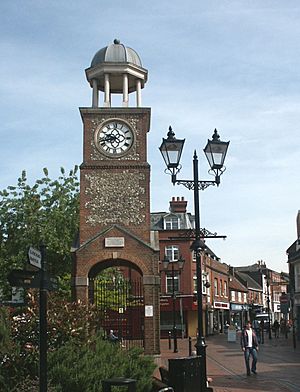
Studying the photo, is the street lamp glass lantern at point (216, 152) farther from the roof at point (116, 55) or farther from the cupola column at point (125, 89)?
the roof at point (116, 55)

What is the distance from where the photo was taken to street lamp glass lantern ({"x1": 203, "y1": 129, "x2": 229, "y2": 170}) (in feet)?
47.2

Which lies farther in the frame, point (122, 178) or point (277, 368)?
point (122, 178)

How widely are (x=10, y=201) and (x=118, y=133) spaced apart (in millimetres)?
12959

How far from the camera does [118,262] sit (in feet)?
83.0

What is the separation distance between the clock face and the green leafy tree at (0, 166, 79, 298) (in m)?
9.99

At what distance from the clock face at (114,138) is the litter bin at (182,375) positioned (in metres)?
14.8

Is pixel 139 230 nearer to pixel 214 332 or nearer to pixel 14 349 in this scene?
pixel 14 349

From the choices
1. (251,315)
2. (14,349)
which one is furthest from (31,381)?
(251,315)

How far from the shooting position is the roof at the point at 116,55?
86.7ft

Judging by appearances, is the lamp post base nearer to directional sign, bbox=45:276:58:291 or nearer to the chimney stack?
directional sign, bbox=45:276:58:291

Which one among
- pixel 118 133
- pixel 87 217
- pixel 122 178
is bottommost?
pixel 87 217

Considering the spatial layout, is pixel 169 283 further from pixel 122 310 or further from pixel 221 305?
pixel 122 310

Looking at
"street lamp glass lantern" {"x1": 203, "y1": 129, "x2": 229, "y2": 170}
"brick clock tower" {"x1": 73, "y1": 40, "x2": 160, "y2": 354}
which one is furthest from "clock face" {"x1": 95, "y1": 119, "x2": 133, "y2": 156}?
"street lamp glass lantern" {"x1": 203, "y1": 129, "x2": 229, "y2": 170}

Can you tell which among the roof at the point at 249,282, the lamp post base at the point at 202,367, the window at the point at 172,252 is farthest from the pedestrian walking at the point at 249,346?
the roof at the point at 249,282
